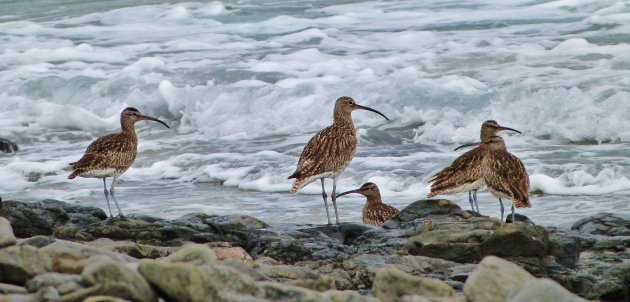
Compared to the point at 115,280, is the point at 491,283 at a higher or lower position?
lower

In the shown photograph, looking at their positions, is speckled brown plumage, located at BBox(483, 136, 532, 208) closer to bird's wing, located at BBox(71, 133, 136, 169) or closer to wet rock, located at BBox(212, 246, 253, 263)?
wet rock, located at BBox(212, 246, 253, 263)

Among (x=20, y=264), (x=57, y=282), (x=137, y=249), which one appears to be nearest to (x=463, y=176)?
(x=137, y=249)

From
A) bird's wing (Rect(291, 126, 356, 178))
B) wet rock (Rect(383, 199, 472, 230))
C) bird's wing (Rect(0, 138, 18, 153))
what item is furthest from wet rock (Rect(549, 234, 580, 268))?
bird's wing (Rect(0, 138, 18, 153))

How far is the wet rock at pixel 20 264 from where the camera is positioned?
6.19 meters

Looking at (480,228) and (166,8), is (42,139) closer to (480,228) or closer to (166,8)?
(480,228)

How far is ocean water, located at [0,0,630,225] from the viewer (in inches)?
559

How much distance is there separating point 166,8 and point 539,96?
1420 cm

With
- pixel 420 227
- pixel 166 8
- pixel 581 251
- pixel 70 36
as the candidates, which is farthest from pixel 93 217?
pixel 166 8

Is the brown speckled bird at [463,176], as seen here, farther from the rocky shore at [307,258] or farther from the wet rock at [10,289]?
the wet rock at [10,289]

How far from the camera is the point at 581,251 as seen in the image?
951cm

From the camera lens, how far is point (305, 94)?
2045 cm

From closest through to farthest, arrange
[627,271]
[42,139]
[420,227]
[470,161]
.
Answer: [627,271] < [420,227] < [470,161] < [42,139]

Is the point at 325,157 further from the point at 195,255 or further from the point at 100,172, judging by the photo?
the point at 195,255

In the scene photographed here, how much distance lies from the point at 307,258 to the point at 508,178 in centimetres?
213
